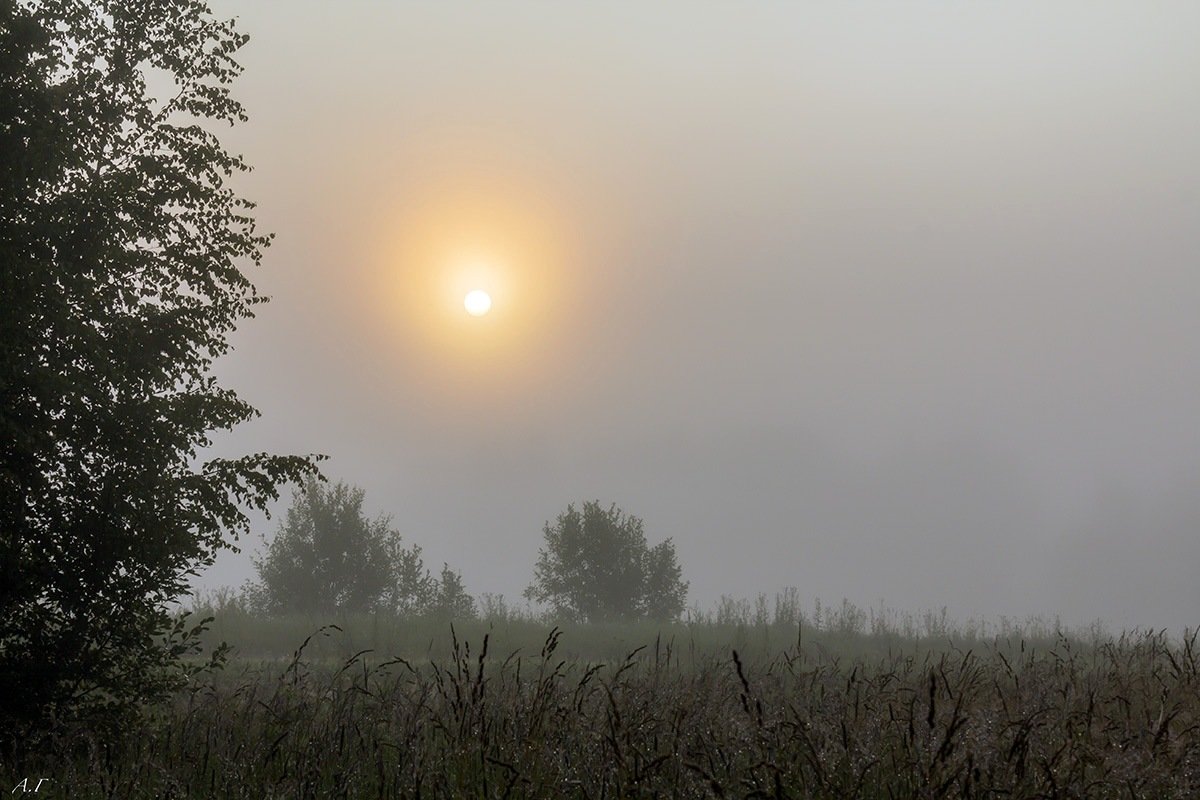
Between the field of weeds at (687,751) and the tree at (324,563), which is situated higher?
the tree at (324,563)

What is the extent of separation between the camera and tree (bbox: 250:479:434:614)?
38.8 metres

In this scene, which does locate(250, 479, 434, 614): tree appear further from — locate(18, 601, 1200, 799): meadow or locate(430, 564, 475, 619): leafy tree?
locate(18, 601, 1200, 799): meadow

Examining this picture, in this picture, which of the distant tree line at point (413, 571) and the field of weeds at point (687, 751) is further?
the distant tree line at point (413, 571)

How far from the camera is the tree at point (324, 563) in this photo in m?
38.8

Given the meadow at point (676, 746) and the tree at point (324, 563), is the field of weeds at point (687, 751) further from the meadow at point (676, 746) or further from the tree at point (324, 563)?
the tree at point (324, 563)

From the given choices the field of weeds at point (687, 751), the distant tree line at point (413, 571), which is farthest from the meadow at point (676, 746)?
the distant tree line at point (413, 571)

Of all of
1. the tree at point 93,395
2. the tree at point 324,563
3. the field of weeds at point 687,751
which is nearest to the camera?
the field of weeds at point 687,751

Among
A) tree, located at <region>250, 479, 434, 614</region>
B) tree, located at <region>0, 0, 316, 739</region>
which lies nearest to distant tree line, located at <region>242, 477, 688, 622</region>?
tree, located at <region>250, 479, 434, 614</region>

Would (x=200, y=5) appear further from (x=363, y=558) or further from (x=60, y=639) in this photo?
(x=363, y=558)

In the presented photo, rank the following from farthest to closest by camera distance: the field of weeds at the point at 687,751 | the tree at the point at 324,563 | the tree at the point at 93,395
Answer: the tree at the point at 324,563 → the tree at the point at 93,395 → the field of weeds at the point at 687,751

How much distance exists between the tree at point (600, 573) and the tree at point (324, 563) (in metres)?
6.55

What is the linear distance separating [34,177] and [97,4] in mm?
2306

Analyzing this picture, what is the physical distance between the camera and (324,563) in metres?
38.9

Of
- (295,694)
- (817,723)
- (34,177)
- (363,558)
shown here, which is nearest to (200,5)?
(34,177)
